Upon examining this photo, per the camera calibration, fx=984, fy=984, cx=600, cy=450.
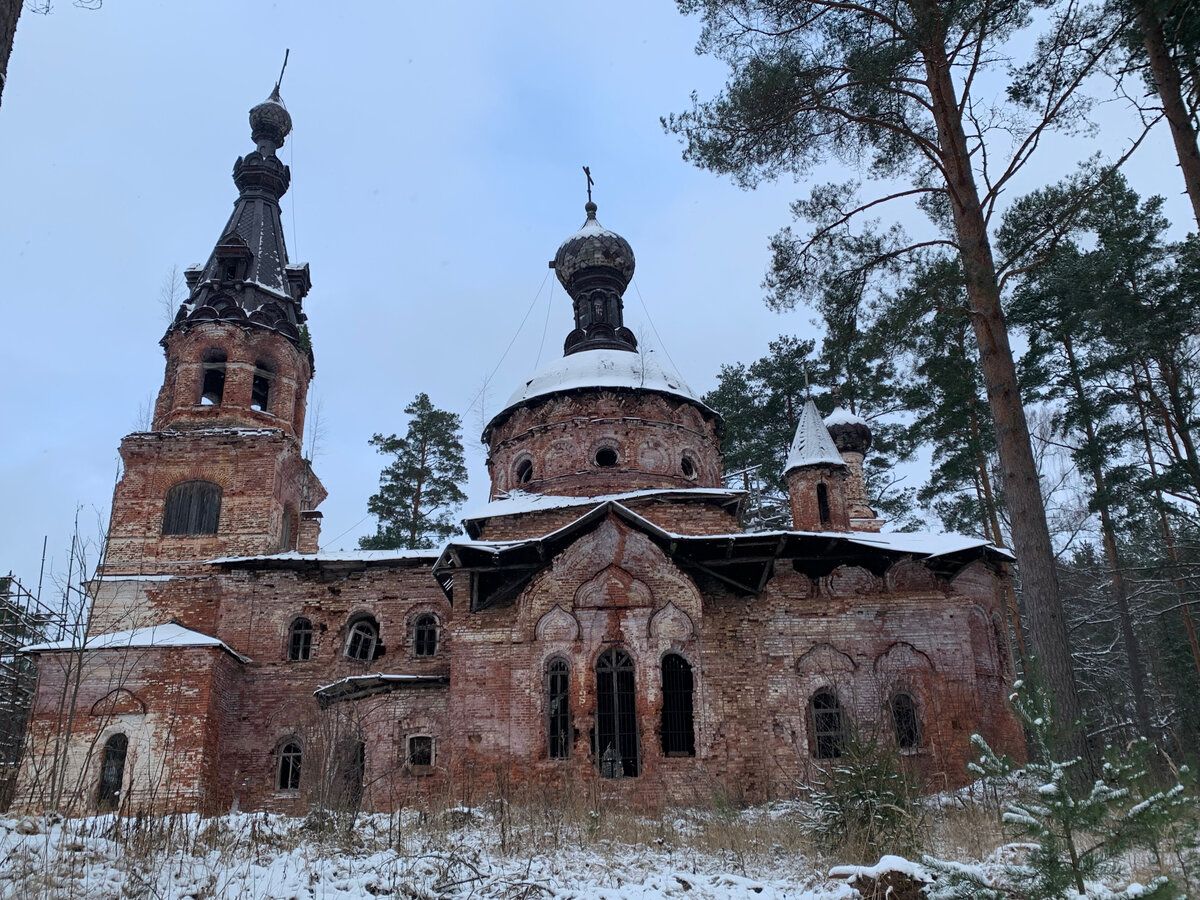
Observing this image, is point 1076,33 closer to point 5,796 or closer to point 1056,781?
point 1056,781

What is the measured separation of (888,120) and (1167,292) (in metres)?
8.08

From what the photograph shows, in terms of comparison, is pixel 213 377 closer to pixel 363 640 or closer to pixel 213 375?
pixel 213 375

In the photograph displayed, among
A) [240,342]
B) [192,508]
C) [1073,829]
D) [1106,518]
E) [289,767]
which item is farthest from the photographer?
[240,342]

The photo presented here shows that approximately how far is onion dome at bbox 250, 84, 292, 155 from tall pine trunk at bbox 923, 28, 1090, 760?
61.1ft

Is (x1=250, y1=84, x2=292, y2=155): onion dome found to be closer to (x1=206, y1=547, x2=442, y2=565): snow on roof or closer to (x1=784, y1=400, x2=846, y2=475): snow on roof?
(x1=206, y1=547, x2=442, y2=565): snow on roof

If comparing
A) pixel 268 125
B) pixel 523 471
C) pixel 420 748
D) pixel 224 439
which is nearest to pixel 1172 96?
pixel 420 748

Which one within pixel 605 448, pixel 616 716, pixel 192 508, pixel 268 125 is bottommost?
pixel 616 716

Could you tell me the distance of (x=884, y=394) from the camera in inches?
959

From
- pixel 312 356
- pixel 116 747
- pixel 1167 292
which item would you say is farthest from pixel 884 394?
pixel 116 747

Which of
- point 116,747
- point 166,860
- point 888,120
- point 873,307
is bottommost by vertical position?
point 166,860

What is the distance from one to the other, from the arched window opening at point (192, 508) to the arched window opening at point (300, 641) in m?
2.71

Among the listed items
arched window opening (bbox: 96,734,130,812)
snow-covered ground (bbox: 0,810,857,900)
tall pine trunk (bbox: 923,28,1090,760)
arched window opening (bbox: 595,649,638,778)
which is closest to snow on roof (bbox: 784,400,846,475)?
arched window opening (bbox: 595,649,638,778)

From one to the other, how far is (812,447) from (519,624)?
269 inches

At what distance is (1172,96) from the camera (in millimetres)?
9242
